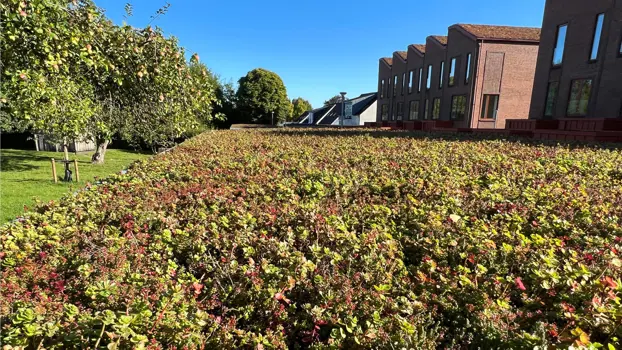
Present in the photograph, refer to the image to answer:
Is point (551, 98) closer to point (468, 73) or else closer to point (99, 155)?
point (468, 73)

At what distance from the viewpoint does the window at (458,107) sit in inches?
1050

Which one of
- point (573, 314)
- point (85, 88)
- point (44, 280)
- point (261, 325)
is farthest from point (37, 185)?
point (573, 314)

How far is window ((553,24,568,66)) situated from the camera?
58.5ft

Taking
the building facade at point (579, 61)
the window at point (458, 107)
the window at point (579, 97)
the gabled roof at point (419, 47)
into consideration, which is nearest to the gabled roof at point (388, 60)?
the gabled roof at point (419, 47)

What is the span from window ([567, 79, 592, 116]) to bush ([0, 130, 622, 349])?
1693cm

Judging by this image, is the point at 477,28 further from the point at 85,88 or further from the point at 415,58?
the point at 85,88

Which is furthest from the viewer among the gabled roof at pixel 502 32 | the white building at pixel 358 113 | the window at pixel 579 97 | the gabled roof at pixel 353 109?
the gabled roof at pixel 353 109

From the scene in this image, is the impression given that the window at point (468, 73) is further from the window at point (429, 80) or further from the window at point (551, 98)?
the window at point (551, 98)

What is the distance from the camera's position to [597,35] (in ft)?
52.4

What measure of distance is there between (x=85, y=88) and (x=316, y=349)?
711 centimetres

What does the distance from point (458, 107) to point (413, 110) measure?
8.18m

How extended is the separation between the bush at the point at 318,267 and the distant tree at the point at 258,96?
158 ft

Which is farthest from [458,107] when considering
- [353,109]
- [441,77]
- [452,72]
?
[353,109]

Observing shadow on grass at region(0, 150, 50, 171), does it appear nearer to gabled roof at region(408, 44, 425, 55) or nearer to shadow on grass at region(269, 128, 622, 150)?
shadow on grass at region(269, 128, 622, 150)
